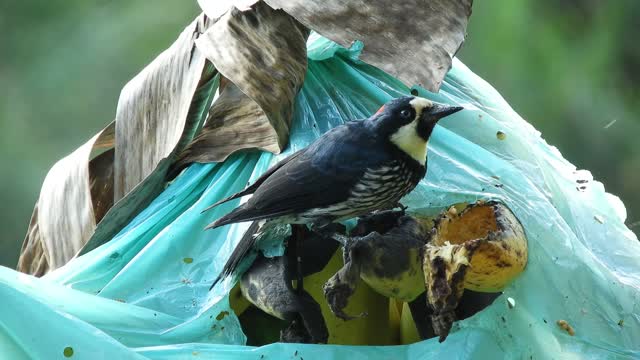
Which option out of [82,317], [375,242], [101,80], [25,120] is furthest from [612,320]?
[25,120]

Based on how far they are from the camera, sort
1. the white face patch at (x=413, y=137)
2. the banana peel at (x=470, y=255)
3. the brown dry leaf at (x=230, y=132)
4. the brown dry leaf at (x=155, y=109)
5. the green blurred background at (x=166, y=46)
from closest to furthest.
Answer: the banana peel at (x=470, y=255) → the white face patch at (x=413, y=137) → the brown dry leaf at (x=230, y=132) → the brown dry leaf at (x=155, y=109) → the green blurred background at (x=166, y=46)

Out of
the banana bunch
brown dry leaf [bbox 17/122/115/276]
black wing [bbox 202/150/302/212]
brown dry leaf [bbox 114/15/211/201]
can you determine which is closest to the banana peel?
the banana bunch

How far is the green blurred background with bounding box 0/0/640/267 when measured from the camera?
4.04 m

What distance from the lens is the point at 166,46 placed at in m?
4.36

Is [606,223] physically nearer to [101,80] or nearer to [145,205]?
[145,205]

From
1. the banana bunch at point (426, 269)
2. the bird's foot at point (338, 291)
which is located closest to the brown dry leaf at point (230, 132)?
the banana bunch at point (426, 269)

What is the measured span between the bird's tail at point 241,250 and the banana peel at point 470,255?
0.81ft

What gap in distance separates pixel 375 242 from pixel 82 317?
0.37m

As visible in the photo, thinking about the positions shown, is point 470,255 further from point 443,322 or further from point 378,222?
point 378,222

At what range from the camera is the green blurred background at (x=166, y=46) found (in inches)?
159

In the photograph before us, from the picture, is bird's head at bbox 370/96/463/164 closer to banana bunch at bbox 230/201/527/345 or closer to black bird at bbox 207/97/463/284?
black bird at bbox 207/97/463/284

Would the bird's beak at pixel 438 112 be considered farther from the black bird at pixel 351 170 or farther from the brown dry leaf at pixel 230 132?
the brown dry leaf at pixel 230 132

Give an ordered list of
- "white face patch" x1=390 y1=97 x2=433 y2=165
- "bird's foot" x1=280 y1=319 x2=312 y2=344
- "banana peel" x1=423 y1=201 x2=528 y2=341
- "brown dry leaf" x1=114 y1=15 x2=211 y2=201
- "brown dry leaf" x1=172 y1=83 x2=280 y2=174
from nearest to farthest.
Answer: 1. "banana peel" x1=423 y1=201 x2=528 y2=341
2. "bird's foot" x1=280 y1=319 x2=312 y2=344
3. "white face patch" x1=390 y1=97 x2=433 y2=165
4. "brown dry leaf" x1=172 y1=83 x2=280 y2=174
5. "brown dry leaf" x1=114 y1=15 x2=211 y2=201

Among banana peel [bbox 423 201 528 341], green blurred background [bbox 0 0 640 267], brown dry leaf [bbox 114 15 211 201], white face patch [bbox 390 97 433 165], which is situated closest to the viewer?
banana peel [bbox 423 201 528 341]
